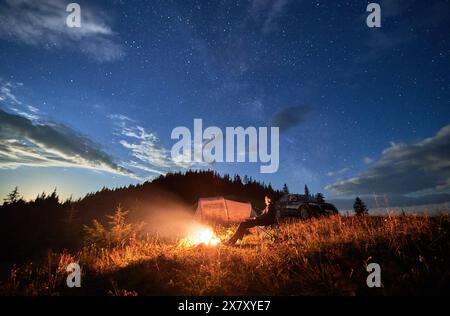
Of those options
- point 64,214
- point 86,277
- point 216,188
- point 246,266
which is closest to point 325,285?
point 246,266

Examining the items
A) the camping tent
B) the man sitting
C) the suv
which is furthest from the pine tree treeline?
the man sitting

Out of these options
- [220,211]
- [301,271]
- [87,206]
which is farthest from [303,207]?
[87,206]

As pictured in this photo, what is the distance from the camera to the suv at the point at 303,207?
16.0 m

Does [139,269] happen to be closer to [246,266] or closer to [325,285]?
[246,266]

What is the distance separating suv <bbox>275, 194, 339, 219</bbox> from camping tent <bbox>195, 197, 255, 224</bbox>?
1418 cm

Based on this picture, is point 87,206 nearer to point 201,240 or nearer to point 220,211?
point 220,211

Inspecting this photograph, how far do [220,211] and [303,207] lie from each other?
17.1 m

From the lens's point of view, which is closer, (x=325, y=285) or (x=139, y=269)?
(x=325, y=285)

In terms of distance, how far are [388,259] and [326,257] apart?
119cm

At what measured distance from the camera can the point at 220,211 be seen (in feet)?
107

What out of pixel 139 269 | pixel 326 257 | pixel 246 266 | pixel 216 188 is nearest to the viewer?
pixel 326 257

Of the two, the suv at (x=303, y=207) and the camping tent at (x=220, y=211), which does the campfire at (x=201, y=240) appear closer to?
the suv at (x=303, y=207)
